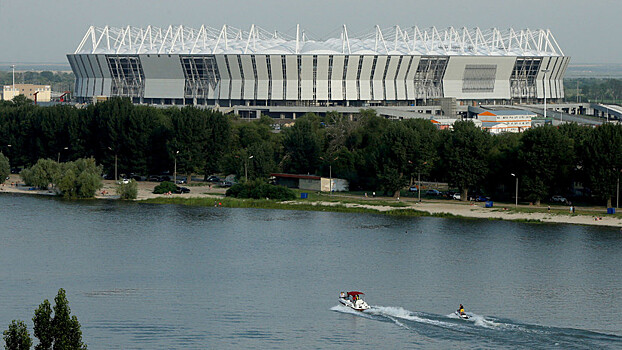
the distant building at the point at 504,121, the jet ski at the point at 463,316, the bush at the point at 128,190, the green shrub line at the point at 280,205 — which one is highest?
the distant building at the point at 504,121

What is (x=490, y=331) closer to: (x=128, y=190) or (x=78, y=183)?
(x=128, y=190)

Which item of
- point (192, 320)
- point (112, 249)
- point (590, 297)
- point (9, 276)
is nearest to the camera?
point (192, 320)

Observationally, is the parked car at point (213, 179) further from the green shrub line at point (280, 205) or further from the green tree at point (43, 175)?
the green tree at point (43, 175)

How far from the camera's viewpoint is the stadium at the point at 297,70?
79.9m

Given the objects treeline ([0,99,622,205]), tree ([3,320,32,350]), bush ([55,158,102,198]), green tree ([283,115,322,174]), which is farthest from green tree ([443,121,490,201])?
tree ([3,320,32,350])

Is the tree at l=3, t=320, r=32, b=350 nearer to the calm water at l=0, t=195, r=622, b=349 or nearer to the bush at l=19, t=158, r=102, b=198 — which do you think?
the calm water at l=0, t=195, r=622, b=349

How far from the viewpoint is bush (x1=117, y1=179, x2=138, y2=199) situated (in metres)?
45.8

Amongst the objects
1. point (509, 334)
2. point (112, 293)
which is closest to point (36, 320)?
point (112, 293)

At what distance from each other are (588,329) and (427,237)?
13.1 meters

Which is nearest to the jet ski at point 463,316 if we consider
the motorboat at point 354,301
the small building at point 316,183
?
the motorboat at point 354,301

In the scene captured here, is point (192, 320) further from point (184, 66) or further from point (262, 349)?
point (184, 66)

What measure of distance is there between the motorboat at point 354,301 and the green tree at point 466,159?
62.0 ft

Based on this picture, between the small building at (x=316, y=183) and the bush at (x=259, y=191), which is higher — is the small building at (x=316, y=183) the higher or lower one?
the higher one

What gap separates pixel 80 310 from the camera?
960 inches
